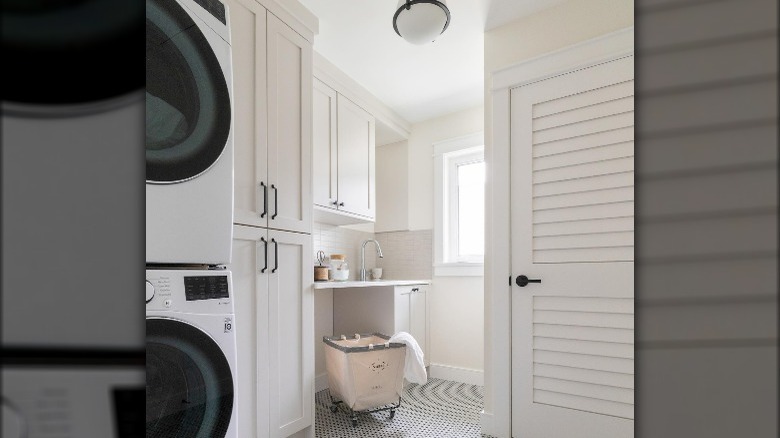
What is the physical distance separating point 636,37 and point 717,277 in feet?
0.09

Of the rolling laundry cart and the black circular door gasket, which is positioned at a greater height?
the black circular door gasket

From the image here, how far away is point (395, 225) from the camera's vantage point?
311 centimetres

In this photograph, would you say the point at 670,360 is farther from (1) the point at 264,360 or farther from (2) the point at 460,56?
(2) the point at 460,56

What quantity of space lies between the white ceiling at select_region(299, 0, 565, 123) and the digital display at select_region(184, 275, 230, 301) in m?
1.32

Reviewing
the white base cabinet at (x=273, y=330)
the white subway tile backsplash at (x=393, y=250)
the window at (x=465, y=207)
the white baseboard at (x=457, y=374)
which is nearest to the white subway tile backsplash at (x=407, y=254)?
the white subway tile backsplash at (x=393, y=250)

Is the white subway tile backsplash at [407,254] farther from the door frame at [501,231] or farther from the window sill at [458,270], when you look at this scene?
the door frame at [501,231]

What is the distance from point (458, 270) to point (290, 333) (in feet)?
4.62

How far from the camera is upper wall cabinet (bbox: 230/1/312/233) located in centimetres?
146

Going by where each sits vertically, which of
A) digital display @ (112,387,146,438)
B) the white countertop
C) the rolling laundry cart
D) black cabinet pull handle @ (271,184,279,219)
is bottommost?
the rolling laundry cart

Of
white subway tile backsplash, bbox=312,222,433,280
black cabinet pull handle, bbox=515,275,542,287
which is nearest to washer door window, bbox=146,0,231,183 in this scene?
black cabinet pull handle, bbox=515,275,542,287

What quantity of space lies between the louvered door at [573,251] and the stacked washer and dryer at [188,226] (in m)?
1.19

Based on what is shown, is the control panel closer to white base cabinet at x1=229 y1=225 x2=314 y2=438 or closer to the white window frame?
white base cabinet at x1=229 y1=225 x2=314 y2=438

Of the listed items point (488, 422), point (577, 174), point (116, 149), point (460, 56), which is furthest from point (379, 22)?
point (116, 149)

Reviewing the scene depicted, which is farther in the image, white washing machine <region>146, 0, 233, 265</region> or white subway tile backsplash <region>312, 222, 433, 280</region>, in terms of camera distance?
white subway tile backsplash <region>312, 222, 433, 280</region>
